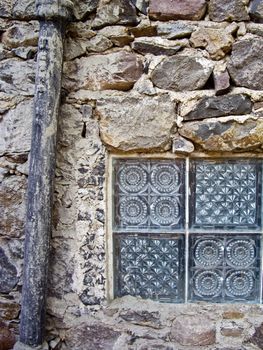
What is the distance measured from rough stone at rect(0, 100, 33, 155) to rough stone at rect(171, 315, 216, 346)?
3.38 feet

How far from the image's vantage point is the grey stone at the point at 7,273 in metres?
1.74

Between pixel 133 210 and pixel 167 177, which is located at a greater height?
pixel 167 177

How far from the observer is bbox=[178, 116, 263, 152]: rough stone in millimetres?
1627

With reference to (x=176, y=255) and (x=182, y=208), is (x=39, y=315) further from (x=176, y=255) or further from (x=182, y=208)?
(x=182, y=208)

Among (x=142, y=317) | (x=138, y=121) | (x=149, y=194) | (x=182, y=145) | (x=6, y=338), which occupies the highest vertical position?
(x=138, y=121)

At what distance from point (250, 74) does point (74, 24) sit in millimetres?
787

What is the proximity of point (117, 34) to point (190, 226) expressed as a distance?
90cm

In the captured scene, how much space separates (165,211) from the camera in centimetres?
176

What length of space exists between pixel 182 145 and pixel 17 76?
30.9 inches

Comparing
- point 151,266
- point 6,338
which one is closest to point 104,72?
point 151,266

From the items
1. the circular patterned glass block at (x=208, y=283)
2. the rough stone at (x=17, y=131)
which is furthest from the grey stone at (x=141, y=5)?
the circular patterned glass block at (x=208, y=283)

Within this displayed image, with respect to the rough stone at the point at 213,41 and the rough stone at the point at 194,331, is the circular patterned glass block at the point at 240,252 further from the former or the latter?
the rough stone at the point at 213,41

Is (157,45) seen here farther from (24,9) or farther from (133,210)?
(133,210)

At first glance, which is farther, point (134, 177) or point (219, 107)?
point (134, 177)
